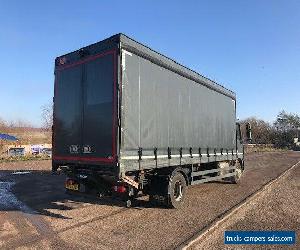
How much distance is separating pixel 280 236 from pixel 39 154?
28506 mm

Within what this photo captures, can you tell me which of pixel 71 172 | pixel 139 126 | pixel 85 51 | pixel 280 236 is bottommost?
pixel 280 236

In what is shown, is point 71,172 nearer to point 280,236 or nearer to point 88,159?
point 88,159

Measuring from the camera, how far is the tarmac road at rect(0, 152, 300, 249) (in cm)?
621

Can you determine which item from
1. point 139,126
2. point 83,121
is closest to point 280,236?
point 139,126

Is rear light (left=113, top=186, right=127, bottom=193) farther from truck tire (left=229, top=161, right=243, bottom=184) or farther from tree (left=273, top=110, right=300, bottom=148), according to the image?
tree (left=273, top=110, right=300, bottom=148)

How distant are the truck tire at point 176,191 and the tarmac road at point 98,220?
0.21m

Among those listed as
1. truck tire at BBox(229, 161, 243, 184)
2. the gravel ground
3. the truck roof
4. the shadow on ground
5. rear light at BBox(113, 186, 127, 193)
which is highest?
the truck roof

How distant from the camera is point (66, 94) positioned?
29.4ft

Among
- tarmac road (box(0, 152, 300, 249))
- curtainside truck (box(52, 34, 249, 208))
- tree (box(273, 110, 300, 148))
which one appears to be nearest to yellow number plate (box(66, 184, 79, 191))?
curtainside truck (box(52, 34, 249, 208))

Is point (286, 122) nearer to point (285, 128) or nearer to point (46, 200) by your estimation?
point (285, 128)

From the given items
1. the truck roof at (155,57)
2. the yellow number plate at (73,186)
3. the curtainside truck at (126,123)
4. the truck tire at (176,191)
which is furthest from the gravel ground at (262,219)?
the truck roof at (155,57)

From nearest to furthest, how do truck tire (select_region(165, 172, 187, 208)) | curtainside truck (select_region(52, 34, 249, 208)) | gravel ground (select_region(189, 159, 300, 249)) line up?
gravel ground (select_region(189, 159, 300, 249))
curtainside truck (select_region(52, 34, 249, 208))
truck tire (select_region(165, 172, 187, 208))

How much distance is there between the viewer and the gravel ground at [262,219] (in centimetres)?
620

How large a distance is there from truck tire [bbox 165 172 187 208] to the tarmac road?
0.21m
